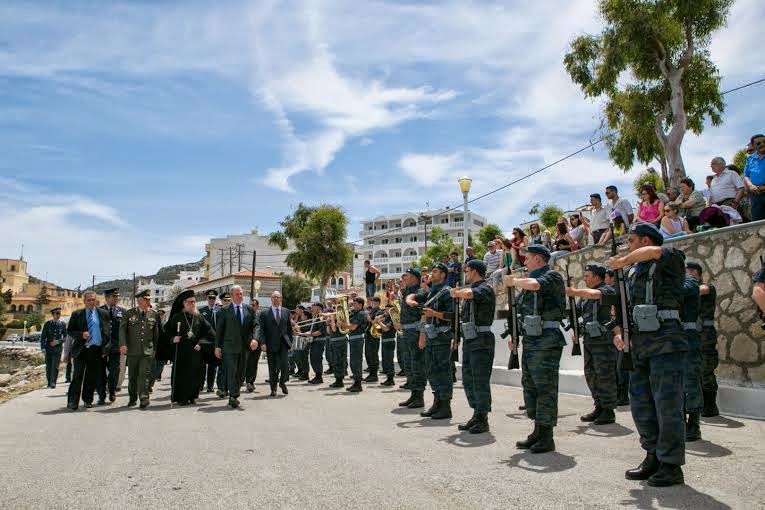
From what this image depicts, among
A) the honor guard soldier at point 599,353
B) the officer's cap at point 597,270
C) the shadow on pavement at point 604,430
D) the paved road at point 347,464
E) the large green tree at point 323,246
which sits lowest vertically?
the paved road at point 347,464

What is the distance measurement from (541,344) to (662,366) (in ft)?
5.18

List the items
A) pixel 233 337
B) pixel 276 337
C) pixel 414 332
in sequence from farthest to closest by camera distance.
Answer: pixel 276 337 < pixel 233 337 < pixel 414 332

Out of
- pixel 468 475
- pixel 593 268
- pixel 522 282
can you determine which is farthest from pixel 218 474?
pixel 593 268

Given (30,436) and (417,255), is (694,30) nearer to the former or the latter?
(30,436)

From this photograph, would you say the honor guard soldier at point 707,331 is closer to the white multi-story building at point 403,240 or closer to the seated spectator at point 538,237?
the seated spectator at point 538,237

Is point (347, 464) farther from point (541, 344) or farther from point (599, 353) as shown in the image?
point (599, 353)

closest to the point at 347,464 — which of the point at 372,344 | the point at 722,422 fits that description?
the point at 722,422

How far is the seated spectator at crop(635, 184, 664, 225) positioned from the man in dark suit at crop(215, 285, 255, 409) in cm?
830

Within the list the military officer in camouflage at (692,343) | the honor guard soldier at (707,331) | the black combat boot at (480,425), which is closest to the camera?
the military officer in camouflage at (692,343)

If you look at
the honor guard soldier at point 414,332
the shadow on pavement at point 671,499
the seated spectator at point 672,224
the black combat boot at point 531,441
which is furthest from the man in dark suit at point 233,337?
the seated spectator at point 672,224

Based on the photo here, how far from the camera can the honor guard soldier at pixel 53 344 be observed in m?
16.0

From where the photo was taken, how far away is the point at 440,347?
8.71 m

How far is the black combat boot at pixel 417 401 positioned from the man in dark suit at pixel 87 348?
226 inches

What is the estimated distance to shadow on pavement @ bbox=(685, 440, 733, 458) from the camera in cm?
577
